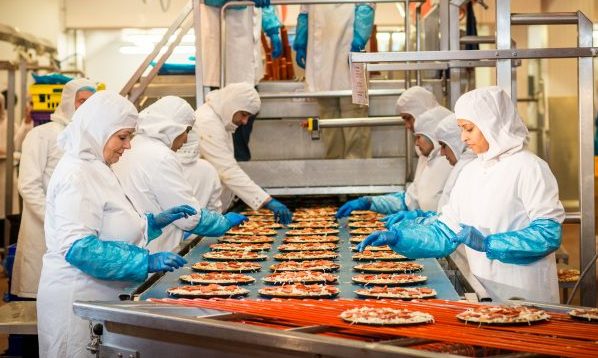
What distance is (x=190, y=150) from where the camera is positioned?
6.22 meters

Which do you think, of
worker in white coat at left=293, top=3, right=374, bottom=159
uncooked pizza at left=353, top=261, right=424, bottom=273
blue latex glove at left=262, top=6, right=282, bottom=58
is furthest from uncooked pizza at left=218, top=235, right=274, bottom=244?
blue latex glove at left=262, top=6, right=282, bottom=58

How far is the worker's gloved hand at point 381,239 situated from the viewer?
4.11m

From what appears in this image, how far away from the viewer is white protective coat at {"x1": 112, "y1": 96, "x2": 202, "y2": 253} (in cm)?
509

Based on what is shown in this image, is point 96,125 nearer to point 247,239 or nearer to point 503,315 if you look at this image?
point 247,239

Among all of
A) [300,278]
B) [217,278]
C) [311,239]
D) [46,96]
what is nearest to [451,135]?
[311,239]

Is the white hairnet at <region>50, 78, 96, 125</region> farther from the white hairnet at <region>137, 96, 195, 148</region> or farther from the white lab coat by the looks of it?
the white hairnet at <region>137, 96, 195, 148</region>

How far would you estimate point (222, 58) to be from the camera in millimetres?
7297

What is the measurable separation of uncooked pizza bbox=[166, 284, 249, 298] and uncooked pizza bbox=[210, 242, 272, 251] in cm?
121

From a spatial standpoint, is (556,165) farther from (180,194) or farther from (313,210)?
(180,194)

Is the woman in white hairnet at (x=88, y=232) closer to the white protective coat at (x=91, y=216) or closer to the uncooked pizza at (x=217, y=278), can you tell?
the white protective coat at (x=91, y=216)

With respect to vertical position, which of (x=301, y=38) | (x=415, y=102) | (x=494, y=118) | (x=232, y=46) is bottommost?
(x=494, y=118)

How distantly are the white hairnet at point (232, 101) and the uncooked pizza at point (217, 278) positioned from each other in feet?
8.14

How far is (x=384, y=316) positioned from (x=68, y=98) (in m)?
4.37

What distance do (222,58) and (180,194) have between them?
2.41 m
